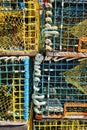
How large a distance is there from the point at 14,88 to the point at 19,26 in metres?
0.44

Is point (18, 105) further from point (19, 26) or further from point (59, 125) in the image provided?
point (19, 26)

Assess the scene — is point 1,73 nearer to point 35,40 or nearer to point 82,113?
point 35,40

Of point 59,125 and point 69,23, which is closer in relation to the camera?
point 69,23

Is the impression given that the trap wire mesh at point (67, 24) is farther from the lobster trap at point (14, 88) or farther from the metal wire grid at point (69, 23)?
the lobster trap at point (14, 88)

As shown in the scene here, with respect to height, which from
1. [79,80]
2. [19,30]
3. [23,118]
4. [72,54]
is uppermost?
[19,30]

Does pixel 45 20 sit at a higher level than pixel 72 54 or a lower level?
higher

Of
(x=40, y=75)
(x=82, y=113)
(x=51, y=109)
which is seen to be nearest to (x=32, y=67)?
(x=40, y=75)

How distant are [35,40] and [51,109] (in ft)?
1.74

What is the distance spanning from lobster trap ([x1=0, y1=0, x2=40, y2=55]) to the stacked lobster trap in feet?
0.26

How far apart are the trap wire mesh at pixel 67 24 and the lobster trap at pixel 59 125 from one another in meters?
0.55

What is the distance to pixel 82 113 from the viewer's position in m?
2.42

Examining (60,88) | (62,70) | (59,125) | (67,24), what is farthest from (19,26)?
(59,125)

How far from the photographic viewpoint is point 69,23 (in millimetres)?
2295

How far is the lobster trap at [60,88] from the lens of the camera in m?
2.33
